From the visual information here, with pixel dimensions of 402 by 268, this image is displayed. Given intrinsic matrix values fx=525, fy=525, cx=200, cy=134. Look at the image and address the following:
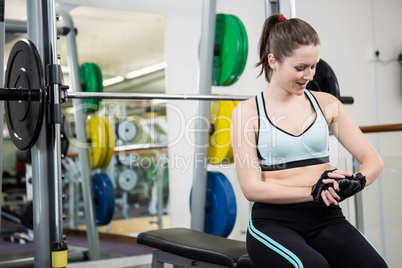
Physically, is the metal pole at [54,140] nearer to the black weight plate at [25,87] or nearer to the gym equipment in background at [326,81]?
the black weight plate at [25,87]

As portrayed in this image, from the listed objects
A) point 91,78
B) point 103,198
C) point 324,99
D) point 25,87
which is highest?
point 91,78

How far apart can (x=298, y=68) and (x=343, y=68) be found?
3.35 meters

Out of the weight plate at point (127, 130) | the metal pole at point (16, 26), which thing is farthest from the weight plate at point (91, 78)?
the metal pole at point (16, 26)

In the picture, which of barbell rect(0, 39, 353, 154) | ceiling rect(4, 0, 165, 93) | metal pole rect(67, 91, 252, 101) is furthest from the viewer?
ceiling rect(4, 0, 165, 93)

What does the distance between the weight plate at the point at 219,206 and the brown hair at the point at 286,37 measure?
54.6 inches

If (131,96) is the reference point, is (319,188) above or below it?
below

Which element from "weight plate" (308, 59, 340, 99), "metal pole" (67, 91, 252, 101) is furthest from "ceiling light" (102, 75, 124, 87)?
"weight plate" (308, 59, 340, 99)

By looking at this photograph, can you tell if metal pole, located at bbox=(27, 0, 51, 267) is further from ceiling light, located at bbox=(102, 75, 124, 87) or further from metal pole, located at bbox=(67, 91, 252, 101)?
ceiling light, located at bbox=(102, 75, 124, 87)

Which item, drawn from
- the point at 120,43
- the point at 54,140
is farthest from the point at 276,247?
the point at 120,43

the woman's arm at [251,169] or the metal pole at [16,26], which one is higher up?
the metal pole at [16,26]

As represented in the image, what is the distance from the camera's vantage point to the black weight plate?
2102 millimetres

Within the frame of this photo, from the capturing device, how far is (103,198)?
11.9 feet

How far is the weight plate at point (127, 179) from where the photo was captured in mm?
4113

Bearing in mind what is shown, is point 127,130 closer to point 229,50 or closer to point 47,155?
point 229,50
